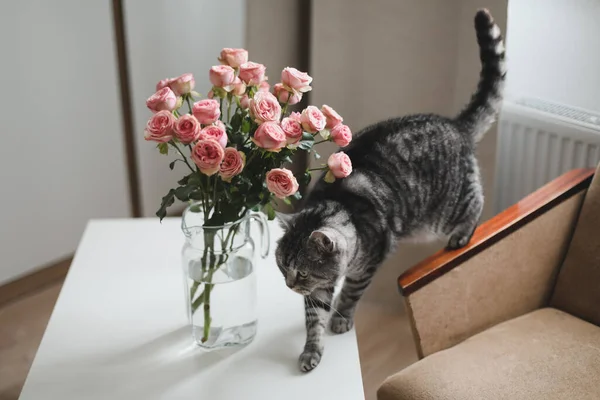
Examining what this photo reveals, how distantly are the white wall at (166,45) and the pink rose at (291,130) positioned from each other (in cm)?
120

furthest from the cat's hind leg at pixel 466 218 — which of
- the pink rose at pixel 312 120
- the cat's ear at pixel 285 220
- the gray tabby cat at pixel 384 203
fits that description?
the pink rose at pixel 312 120

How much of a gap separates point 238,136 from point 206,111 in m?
0.08

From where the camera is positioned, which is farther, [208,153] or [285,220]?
[285,220]

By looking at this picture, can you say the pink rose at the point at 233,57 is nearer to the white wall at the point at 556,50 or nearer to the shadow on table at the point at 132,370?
the shadow on table at the point at 132,370

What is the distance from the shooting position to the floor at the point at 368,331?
195 cm

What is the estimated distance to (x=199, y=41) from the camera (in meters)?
2.37

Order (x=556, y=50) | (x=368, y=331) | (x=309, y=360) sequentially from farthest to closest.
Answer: (x=368, y=331)
(x=556, y=50)
(x=309, y=360)

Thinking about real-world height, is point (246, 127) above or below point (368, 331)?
above

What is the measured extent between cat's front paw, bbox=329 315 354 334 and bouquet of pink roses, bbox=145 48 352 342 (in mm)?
279

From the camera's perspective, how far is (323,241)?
1.24 m

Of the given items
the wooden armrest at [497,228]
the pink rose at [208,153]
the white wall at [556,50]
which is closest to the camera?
the pink rose at [208,153]

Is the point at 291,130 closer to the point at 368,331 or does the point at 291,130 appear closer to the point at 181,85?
the point at 181,85

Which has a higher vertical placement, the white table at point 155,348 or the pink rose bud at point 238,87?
the pink rose bud at point 238,87

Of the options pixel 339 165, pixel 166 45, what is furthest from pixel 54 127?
pixel 339 165
